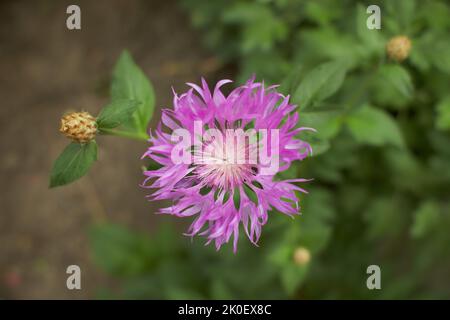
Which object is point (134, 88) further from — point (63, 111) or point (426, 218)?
point (63, 111)

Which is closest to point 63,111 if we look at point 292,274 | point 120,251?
point 120,251

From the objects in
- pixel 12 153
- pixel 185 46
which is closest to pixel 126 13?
pixel 185 46

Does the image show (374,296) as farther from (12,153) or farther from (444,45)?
(12,153)

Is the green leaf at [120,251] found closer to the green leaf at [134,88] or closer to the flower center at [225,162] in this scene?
the green leaf at [134,88]

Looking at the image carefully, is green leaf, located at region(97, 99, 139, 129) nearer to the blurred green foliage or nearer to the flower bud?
the blurred green foliage

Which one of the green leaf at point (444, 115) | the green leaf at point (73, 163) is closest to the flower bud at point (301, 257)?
the green leaf at point (444, 115)
